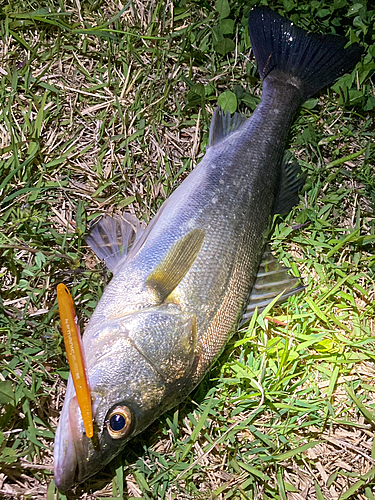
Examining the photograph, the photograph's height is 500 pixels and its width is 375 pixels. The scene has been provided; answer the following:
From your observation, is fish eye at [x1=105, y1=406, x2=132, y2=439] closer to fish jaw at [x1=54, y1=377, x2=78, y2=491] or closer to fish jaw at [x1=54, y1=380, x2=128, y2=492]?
fish jaw at [x1=54, y1=380, x2=128, y2=492]

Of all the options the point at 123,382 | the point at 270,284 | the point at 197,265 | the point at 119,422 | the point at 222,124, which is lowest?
the point at 270,284

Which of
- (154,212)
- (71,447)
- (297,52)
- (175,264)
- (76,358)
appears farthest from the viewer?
(297,52)

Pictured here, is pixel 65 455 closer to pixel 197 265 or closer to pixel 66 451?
pixel 66 451

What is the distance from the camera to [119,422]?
2.26 metres

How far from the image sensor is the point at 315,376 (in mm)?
3041

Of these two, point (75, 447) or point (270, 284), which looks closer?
point (75, 447)

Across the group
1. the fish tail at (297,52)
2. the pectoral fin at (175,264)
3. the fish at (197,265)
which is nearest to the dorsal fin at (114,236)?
the fish at (197,265)

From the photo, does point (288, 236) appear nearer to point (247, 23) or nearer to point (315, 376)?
point (315, 376)

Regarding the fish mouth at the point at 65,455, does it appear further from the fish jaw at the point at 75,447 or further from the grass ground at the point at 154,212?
the grass ground at the point at 154,212

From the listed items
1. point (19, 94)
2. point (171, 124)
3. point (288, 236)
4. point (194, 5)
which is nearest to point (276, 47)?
point (194, 5)

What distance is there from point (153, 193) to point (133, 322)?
3.82 feet

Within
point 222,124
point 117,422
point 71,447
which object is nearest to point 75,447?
point 71,447

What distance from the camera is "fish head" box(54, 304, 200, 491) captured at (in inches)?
86.9

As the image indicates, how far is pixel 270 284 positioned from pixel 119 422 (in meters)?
1.36
